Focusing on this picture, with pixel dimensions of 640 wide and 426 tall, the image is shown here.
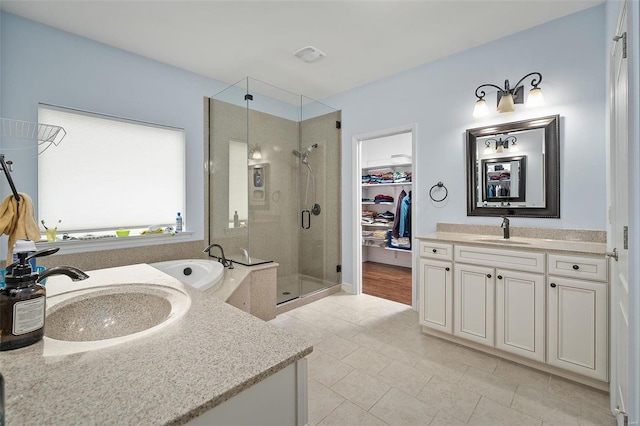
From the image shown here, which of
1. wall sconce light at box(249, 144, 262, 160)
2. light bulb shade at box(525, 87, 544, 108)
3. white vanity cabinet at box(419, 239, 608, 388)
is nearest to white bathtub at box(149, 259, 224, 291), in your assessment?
wall sconce light at box(249, 144, 262, 160)

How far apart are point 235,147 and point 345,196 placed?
61.2 inches

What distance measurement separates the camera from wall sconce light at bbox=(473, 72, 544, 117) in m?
2.48

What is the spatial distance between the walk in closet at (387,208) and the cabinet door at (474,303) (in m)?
2.04

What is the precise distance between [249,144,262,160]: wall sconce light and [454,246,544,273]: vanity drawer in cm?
222

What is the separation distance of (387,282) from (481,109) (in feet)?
8.78

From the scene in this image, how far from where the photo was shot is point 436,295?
2.65 meters

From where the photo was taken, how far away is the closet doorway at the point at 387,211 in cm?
501

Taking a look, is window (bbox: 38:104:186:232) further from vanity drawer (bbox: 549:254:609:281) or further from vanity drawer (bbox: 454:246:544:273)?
vanity drawer (bbox: 549:254:609:281)

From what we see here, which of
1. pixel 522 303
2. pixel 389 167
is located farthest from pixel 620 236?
pixel 389 167

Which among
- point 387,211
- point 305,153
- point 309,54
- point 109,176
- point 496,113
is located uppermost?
point 309,54

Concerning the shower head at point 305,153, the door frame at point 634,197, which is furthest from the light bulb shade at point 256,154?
the door frame at point 634,197

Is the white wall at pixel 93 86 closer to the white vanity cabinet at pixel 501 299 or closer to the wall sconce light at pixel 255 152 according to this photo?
the wall sconce light at pixel 255 152

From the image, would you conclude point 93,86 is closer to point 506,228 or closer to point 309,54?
point 309,54

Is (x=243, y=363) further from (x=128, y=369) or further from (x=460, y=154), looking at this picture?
(x=460, y=154)
